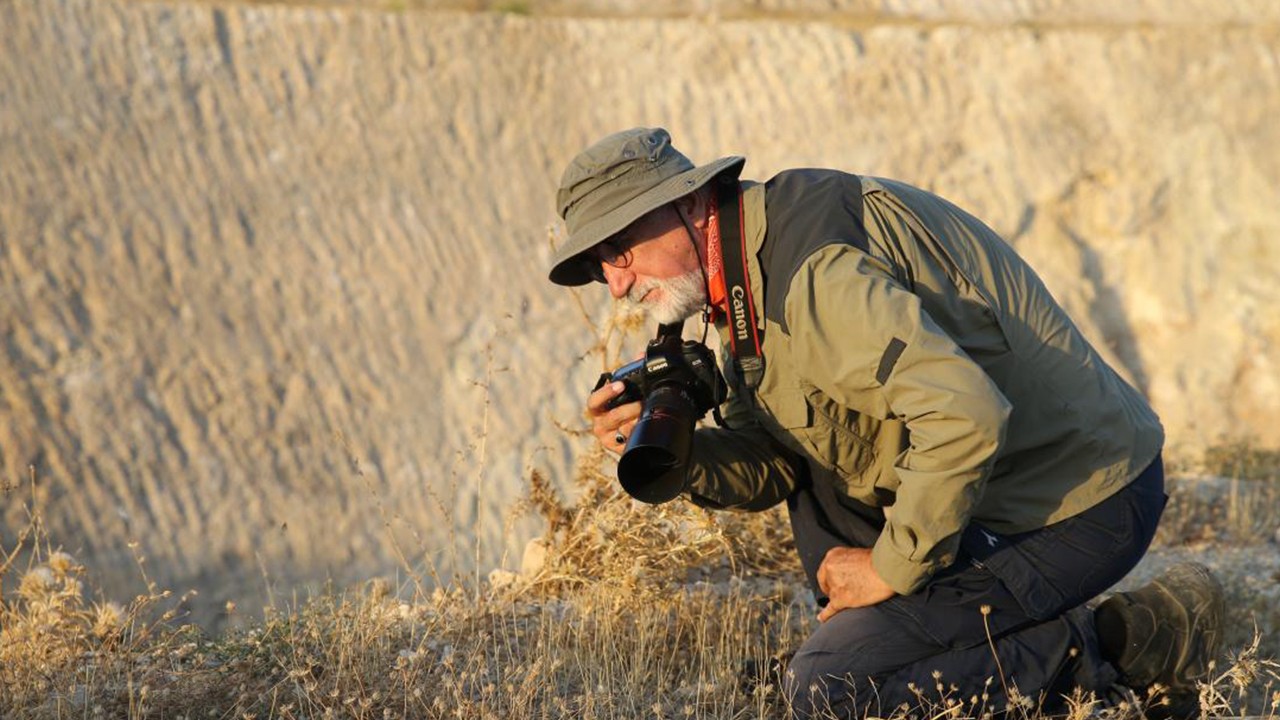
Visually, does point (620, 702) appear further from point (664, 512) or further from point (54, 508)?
point (54, 508)

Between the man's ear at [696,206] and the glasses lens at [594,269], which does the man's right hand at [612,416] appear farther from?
the man's ear at [696,206]

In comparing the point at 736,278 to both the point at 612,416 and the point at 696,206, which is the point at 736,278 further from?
the point at 612,416

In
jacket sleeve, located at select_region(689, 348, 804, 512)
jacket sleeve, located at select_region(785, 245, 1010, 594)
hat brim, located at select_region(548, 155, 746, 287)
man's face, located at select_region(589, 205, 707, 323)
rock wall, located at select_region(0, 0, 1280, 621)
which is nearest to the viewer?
jacket sleeve, located at select_region(785, 245, 1010, 594)

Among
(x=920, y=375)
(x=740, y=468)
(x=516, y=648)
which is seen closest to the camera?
(x=920, y=375)

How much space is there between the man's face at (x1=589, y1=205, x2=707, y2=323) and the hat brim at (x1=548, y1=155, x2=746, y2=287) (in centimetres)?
7

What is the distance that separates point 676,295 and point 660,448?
1.21ft

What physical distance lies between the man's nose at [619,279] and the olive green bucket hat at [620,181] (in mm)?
95

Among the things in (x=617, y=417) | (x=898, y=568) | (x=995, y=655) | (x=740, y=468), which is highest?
(x=617, y=417)

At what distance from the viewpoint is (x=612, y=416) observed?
317 centimetres

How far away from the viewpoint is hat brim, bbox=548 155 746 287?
282 cm

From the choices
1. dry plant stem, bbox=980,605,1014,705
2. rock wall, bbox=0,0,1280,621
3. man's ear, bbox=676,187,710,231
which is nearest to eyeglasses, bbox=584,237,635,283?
man's ear, bbox=676,187,710,231

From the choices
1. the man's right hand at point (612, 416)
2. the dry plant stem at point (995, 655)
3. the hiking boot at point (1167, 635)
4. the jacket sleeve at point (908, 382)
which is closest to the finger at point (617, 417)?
the man's right hand at point (612, 416)

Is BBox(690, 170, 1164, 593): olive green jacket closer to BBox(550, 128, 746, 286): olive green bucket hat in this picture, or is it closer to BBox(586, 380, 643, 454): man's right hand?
BBox(550, 128, 746, 286): olive green bucket hat

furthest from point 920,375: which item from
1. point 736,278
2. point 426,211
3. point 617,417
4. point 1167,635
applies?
point 426,211
